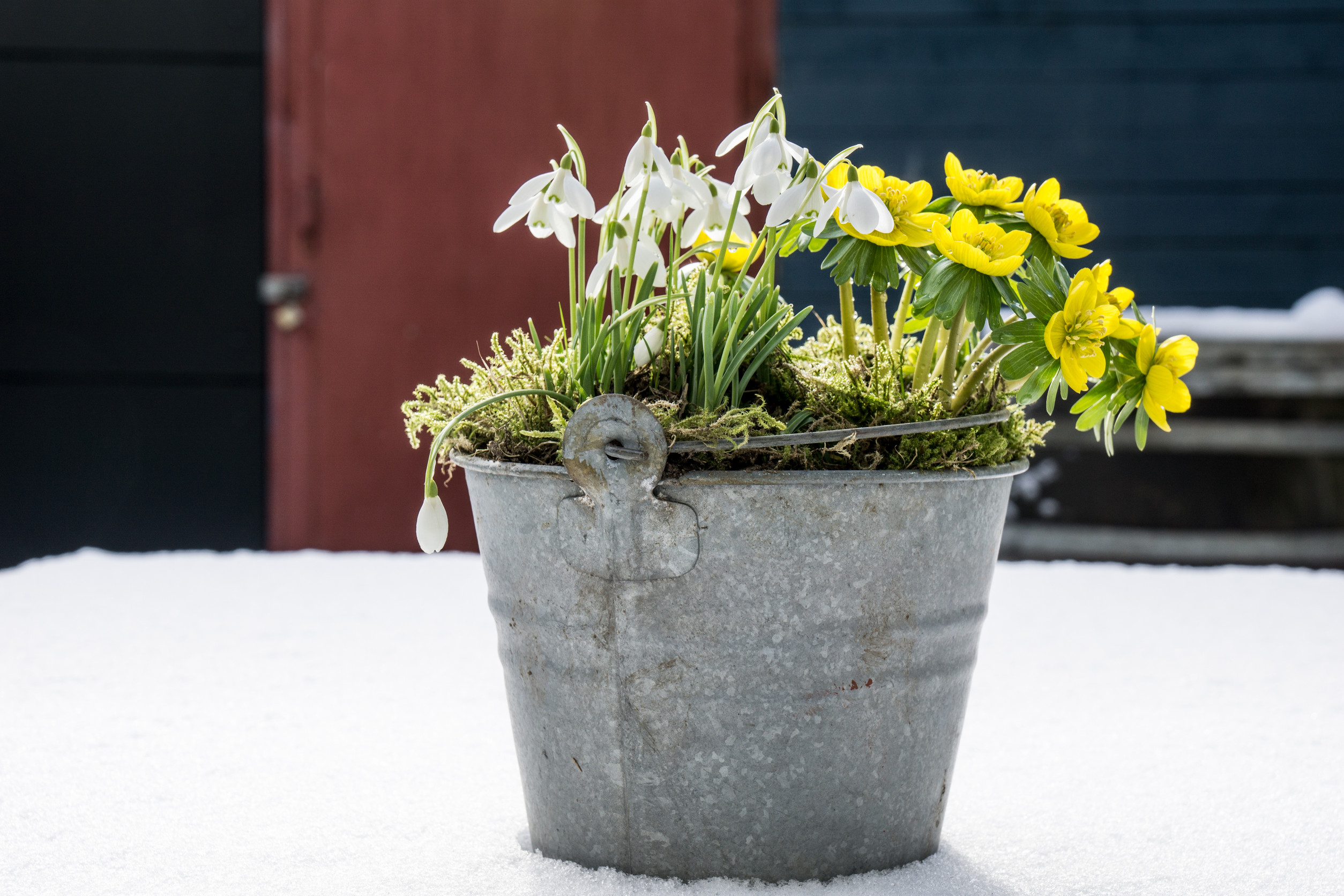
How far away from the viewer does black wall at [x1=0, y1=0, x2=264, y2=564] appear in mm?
2562

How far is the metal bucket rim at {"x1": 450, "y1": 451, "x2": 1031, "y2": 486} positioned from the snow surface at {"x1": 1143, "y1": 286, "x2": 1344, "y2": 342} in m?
1.52

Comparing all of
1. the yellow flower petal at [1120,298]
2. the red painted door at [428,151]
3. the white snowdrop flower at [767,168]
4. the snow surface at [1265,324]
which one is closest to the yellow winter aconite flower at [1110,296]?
the yellow flower petal at [1120,298]

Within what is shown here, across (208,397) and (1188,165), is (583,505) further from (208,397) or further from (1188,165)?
(1188,165)

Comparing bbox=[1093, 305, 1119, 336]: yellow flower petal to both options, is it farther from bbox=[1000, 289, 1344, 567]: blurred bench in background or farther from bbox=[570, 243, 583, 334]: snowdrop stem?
bbox=[1000, 289, 1344, 567]: blurred bench in background

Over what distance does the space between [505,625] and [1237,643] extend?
1.23 meters

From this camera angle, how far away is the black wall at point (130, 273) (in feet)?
8.41

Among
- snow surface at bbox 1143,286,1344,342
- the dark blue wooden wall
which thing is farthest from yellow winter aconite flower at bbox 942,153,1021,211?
the dark blue wooden wall

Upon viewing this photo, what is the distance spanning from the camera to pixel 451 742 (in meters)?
1.26

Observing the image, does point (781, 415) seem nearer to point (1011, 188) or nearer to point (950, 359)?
point (950, 359)

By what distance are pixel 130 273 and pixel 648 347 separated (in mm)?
2146

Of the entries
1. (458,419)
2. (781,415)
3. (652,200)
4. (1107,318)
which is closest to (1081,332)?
(1107,318)

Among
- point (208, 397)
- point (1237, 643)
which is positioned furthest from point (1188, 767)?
point (208, 397)

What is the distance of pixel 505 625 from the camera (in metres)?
0.93

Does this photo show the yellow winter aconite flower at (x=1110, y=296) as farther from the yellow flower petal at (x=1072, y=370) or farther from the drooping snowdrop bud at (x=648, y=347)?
the drooping snowdrop bud at (x=648, y=347)
